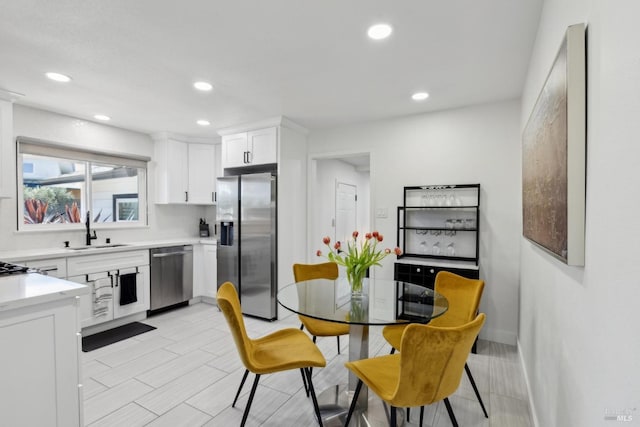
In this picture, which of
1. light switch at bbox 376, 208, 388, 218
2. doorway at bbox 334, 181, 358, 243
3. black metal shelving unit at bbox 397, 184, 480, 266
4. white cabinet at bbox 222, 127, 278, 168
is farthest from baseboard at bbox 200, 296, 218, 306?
black metal shelving unit at bbox 397, 184, 480, 266

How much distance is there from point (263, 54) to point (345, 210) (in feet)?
→ 13.5

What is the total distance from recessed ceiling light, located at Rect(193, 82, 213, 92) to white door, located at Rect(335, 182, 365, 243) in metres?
3.22

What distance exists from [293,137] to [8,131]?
284 centimetres

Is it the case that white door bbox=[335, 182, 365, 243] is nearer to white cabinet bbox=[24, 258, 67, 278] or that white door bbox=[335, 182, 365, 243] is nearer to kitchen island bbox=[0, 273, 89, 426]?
white cabinet bbox=[24, 258, 67, 278]

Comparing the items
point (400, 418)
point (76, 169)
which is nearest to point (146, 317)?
point (76, 169)

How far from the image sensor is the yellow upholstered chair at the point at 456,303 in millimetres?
2124

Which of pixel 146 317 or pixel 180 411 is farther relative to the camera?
pixel 146 317

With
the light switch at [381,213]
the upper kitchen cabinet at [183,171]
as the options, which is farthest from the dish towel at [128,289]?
the light switch at [381,213]

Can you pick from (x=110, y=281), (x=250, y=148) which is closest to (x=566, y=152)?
(x=250, y=148)

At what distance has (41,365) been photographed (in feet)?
Result: 4.88

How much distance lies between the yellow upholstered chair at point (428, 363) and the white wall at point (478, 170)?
2.05 metres

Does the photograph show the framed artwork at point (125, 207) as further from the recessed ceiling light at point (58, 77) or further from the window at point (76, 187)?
the recessed ceiling light at point (58, 77)

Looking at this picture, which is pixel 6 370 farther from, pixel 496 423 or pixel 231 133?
pixel 231 133

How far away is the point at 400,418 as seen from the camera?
6.42ft
